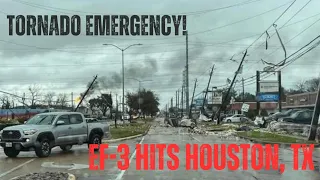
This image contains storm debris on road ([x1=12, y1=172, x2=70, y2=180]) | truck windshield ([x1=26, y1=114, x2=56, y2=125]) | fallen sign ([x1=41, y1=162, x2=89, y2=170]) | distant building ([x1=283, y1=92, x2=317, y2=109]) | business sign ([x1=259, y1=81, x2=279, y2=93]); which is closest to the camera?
storm debris on road ([x1=12, y1=172, x2=70, y2=180])

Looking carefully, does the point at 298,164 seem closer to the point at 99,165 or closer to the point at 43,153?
the point at 99,165

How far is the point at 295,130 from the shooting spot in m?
36.2

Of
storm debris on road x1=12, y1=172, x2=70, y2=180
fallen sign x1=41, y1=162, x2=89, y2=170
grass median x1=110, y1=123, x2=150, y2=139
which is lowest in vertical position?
grass median x1=110, y1=123, x2=150, y2=139

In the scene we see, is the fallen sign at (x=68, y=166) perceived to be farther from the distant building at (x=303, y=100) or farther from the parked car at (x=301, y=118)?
the distant building at (x=303, y=100)

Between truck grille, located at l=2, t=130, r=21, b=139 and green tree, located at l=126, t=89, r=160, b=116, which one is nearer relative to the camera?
truck grille, located at l=2, t=130, r=21, b=139

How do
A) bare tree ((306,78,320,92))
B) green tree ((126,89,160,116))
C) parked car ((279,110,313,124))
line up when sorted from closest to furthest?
parked car ((279,110,313,124)), green tree ((126,89,160,116)), bare tree ((306,78,320,92))

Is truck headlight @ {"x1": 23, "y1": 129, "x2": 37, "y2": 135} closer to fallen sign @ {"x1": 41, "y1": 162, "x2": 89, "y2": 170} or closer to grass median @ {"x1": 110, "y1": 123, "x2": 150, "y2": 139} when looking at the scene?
fallen sign @ {"x1": 41, "y1": 162, "x2": 89, "y2": 170}

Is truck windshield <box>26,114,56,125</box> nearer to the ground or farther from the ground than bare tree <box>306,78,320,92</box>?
nearer to the ground

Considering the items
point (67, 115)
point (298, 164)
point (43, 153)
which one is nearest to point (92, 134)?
point (67, 115)

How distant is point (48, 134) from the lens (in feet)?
57.9

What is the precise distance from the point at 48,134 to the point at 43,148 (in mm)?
622

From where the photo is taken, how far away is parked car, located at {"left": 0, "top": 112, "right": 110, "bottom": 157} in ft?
55.8

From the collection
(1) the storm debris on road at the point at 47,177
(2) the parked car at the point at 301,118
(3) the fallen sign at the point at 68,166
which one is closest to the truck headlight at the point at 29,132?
(3) the fallen sign at the point at 68,166

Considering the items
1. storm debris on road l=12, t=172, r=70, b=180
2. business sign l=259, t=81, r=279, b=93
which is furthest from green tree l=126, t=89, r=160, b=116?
storm debris on road l=12, t=172, r=70, b=180
